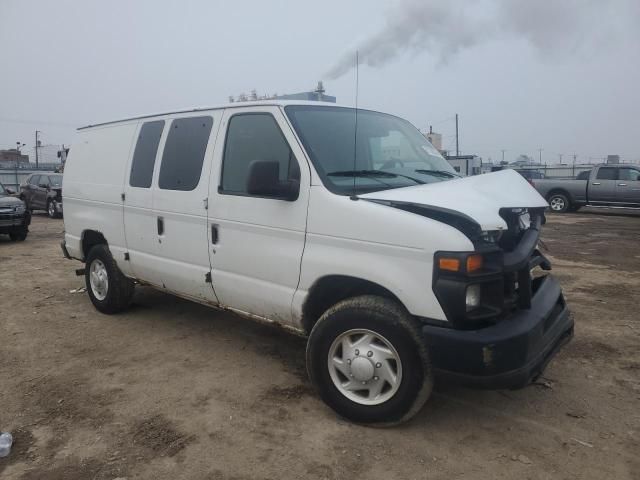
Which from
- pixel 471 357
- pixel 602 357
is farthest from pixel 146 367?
pixel 602 357

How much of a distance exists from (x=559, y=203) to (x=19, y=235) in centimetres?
1738

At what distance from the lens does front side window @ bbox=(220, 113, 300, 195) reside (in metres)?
3.68

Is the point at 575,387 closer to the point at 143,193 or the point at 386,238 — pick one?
the point at 386,238

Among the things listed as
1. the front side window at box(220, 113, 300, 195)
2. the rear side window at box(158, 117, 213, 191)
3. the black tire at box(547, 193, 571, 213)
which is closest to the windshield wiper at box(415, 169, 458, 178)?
the front side window at box(220, 113, 300, 195)

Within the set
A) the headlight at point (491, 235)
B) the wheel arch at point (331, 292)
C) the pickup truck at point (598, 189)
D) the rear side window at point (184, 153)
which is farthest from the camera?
the pickup truck at point (598, 189)

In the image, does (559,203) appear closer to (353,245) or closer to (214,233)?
(214,233)

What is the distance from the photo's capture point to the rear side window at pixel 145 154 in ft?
15.8

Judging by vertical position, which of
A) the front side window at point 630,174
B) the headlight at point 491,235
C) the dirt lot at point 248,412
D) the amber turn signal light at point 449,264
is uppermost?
the front side window at point 630,174

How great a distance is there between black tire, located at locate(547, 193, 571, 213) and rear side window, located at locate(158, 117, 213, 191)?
686 inches

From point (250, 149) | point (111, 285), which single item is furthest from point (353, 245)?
point (111, 285)

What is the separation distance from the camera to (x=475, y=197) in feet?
10.3

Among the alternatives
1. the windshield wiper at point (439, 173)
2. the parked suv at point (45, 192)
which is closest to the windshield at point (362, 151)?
the windshield wiper at point (439, 173)

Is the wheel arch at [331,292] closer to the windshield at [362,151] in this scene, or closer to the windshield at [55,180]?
the windshield at [362,151]

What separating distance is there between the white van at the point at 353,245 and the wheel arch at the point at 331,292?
1cm
